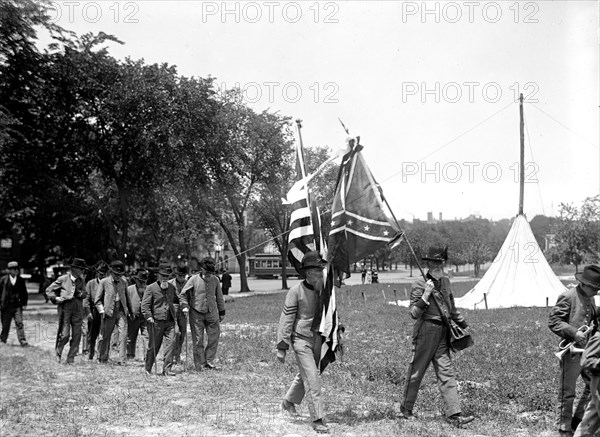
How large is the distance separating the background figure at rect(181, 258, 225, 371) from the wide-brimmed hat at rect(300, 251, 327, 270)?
455 centimetres

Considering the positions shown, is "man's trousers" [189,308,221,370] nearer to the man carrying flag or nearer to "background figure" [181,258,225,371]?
"background figure" [181,258,225,371]

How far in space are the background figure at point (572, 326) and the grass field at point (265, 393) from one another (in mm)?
336

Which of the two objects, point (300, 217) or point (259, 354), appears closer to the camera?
point (300, 217)

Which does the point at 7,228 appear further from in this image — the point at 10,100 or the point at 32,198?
the point at 10,100

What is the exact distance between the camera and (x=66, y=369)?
12727 mm

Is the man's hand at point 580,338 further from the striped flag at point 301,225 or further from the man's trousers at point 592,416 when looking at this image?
the striped flag at point 301,225

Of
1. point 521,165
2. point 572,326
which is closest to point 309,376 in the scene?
point 572,326

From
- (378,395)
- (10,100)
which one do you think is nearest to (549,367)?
(378,395)

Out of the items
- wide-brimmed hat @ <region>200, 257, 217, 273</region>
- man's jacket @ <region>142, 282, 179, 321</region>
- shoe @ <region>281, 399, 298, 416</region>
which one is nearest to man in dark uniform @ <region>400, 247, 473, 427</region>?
shoe @ <region>281, 399, 298, 416</region>

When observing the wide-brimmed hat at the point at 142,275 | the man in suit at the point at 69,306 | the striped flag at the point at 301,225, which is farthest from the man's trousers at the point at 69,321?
the striped flag at the point at 301,225

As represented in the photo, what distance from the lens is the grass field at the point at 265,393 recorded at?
7836mm

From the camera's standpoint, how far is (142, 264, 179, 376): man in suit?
39.3 feet

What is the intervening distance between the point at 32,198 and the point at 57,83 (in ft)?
17.2

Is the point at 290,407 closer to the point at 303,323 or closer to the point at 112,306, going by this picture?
the point at 303,323
